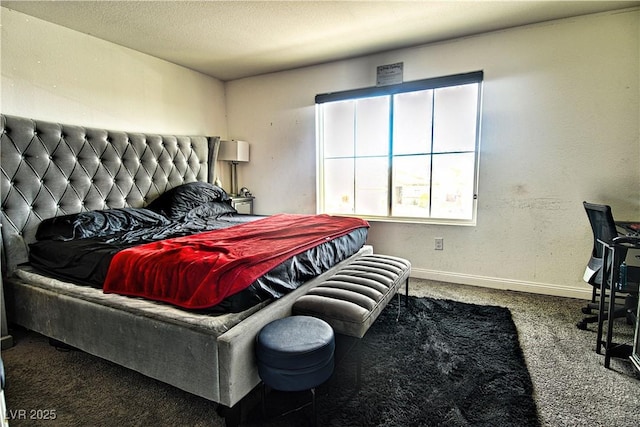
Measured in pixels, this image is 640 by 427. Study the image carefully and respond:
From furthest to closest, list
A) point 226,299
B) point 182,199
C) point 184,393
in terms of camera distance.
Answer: point 182,199, point 184,393, point 226,299

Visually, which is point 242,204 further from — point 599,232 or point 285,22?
point 599,232

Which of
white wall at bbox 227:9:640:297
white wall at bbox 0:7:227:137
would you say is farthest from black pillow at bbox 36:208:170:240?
white wall at bbox 227:9:640:297

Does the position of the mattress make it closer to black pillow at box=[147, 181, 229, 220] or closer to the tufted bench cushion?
the tufted bench cushion

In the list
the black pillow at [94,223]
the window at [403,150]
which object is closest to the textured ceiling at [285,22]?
the window at [403,150]

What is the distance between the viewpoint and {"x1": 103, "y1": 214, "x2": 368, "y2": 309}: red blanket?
1.52 metres

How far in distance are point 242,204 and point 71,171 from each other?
193 cm

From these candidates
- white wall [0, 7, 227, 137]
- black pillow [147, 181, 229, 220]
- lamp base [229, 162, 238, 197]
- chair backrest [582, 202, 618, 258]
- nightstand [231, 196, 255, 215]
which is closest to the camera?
chair backrest [582, 202, 618, 258]

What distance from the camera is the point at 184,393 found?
1.72m

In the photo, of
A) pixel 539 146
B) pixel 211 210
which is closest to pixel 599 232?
pixel 539 146

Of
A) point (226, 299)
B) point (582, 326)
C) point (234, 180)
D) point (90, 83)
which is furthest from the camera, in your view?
→ point (234, 180)

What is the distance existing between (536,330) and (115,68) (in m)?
4.28

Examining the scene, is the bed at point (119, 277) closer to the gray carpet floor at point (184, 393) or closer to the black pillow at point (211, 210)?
the black pillow at point (211, 210)

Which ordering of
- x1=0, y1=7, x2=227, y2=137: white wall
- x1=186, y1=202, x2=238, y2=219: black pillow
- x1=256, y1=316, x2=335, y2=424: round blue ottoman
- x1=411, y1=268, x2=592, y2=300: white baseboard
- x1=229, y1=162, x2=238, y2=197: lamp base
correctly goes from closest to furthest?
1. x1=256, y1=316, x2=335, y2=424: round blue ottoman
2. x1=0, y1=7, x2=227, y2=137: white wall
3. x1=411, y1=268, x2=592, y2=300: white baseboard
4. x1=186, y1=202, x2=238, y2=219: black pillow
5. x1=229, y1=162, x2=238, y2=197: lamp base

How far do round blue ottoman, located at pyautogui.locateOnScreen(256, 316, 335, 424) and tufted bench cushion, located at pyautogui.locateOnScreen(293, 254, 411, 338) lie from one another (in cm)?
20
